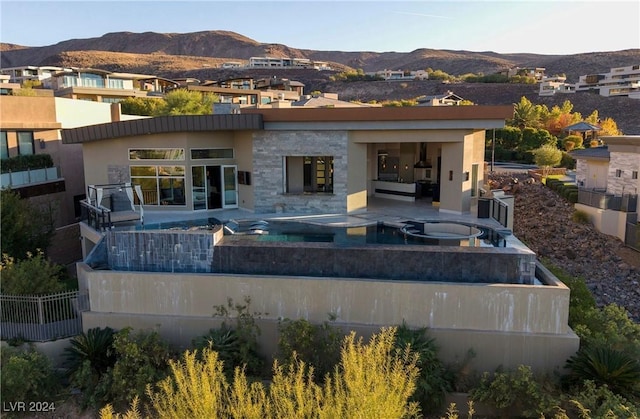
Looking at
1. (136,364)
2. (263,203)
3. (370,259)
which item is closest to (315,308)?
(370,259)

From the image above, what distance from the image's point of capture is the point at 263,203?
727 inches

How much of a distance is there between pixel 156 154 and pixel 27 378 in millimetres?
9887

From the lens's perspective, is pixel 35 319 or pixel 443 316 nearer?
pixel 443 316

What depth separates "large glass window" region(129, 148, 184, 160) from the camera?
1841cm

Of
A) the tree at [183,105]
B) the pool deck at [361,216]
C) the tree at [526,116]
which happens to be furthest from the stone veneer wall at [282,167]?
the tree at [526,116]

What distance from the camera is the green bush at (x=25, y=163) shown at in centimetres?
1958

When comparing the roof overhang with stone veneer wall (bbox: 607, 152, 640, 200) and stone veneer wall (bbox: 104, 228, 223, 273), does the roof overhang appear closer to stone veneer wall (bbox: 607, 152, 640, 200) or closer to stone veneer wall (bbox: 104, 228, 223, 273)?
stone veneer wall (bbox: 104, 228, 223, 273)

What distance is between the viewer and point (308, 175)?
18984mm

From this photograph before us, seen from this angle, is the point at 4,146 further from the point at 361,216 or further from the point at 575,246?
the point at 575,246

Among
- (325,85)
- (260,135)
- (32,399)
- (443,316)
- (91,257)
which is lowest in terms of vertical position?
(32,399)

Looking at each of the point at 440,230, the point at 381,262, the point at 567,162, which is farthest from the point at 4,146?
the point at 567,162

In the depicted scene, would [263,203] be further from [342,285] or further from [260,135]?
[342,285]

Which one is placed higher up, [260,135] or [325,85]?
[325,85]

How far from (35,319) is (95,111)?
17.5 m
